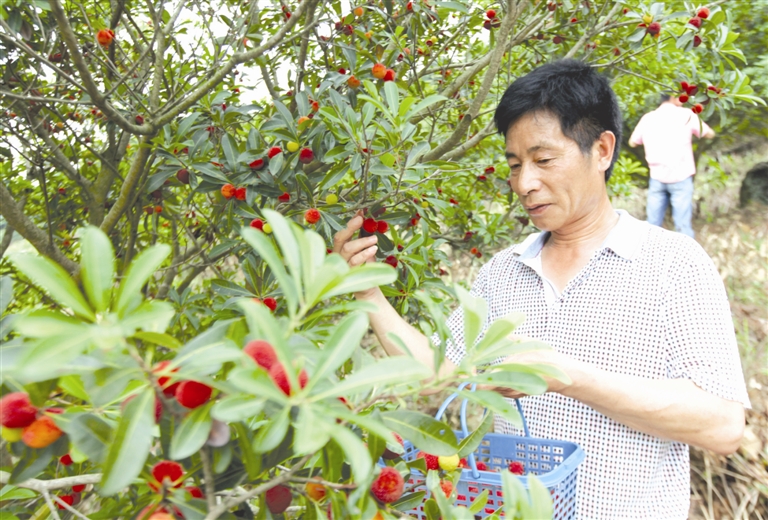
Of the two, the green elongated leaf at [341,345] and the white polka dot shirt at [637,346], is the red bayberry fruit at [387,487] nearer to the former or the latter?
the green elongated leaf at [341,345]

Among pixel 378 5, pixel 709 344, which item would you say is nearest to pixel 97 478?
pixel 709 344

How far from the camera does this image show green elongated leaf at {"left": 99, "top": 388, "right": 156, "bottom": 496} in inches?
18.3

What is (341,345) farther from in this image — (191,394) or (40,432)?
(40,432)

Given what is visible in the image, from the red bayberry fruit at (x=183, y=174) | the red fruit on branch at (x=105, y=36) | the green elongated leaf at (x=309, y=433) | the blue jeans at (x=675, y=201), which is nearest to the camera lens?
the green elongated leaf at (x=309, y=433)

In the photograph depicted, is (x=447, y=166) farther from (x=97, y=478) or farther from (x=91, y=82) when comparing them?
(x=97, y=478)

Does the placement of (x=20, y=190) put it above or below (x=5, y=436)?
above

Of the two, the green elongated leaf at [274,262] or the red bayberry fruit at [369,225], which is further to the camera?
the red bayberry fruit at [369,225]

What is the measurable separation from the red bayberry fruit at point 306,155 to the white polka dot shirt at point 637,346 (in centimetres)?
62

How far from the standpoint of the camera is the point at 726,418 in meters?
→ 1.29

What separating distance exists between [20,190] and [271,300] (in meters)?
1.85

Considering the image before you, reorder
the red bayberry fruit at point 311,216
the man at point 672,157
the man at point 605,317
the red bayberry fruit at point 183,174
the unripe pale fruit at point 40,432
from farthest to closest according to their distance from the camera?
the man at point 672,157 → the red bayberry fruit at point 183,174 → the red bayberry fruit at point 311,216 → the man at point 605,317 → the unripe pale fruit at point 40,432

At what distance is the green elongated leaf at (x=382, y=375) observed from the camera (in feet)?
1.62

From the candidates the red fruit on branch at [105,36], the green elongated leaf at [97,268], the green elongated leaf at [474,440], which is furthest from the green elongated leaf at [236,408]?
the red fruit on branch at [105,36]

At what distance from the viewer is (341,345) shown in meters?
0.53
